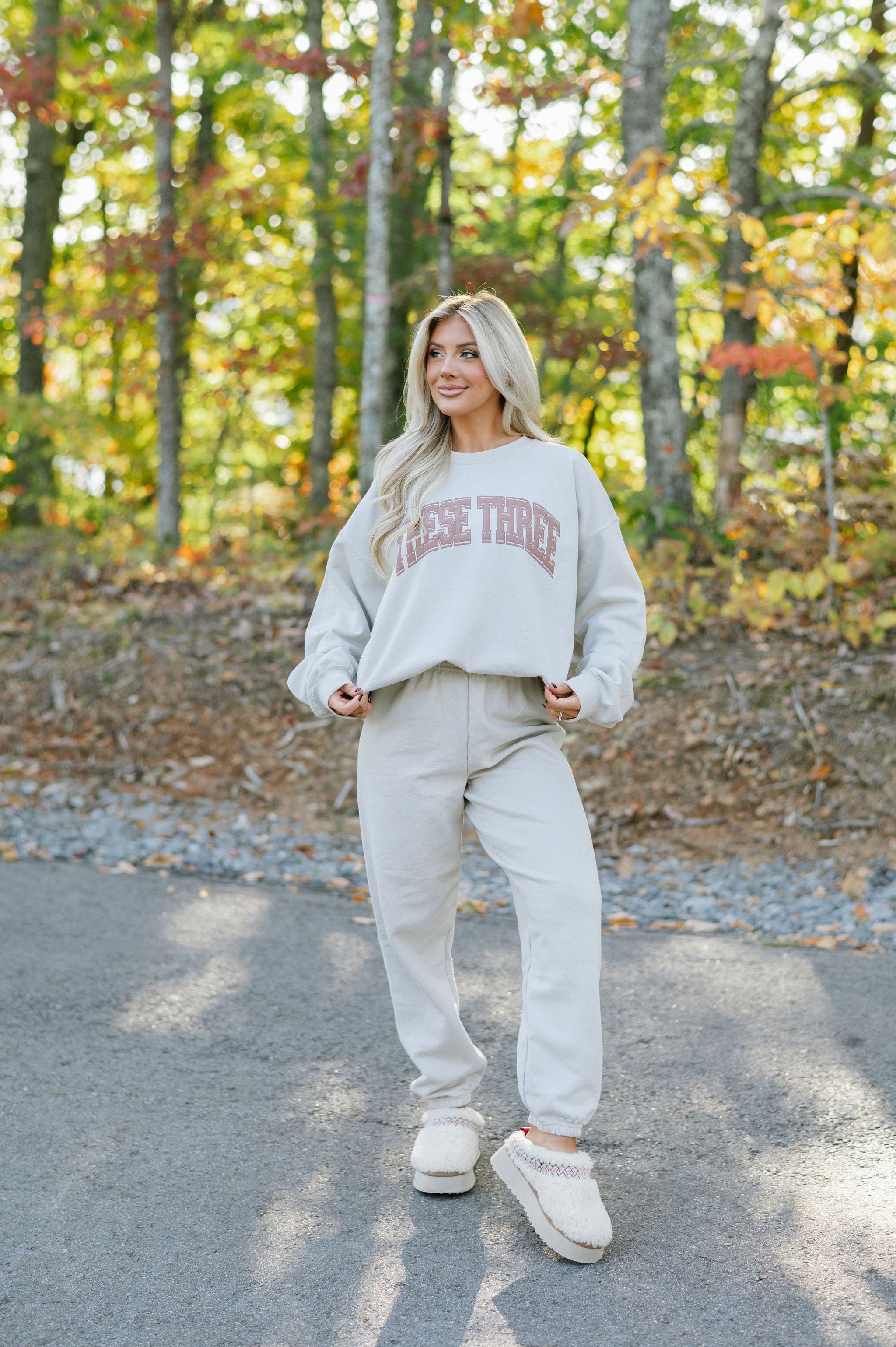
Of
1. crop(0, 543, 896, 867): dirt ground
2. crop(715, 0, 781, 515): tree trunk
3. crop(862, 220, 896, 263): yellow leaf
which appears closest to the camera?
crop(862, 220, 896, 263): yellow leaf

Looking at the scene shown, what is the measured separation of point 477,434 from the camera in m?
2.92

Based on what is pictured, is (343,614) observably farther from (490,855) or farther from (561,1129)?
(561,1129)

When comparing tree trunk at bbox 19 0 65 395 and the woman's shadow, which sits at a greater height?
tree trunk at bbox 19 0 65 395

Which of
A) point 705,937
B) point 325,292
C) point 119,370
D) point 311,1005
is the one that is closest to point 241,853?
point 311,1005

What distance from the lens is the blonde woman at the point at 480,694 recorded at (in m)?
2.60

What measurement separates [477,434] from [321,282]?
10.5 metres

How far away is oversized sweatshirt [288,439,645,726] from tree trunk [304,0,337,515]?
8.87 m

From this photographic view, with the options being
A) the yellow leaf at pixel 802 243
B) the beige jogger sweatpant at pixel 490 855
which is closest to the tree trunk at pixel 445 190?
the yellow leaf at pixel 802 243

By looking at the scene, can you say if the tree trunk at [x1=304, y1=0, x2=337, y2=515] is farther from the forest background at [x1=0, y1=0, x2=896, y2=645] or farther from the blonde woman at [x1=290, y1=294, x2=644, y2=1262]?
the blonde woman at [x1=290, y1=294, x2=644, y2=1262]

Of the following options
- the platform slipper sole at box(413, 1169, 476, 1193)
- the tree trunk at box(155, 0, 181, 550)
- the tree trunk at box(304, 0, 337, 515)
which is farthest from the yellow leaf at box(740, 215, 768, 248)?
the tree trunk at box(155, 0, 181, 550)

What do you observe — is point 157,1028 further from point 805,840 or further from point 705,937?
point 805,840

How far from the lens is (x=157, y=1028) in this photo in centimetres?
378

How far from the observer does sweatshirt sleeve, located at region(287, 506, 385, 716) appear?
2.89 m

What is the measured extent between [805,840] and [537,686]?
330 cm
